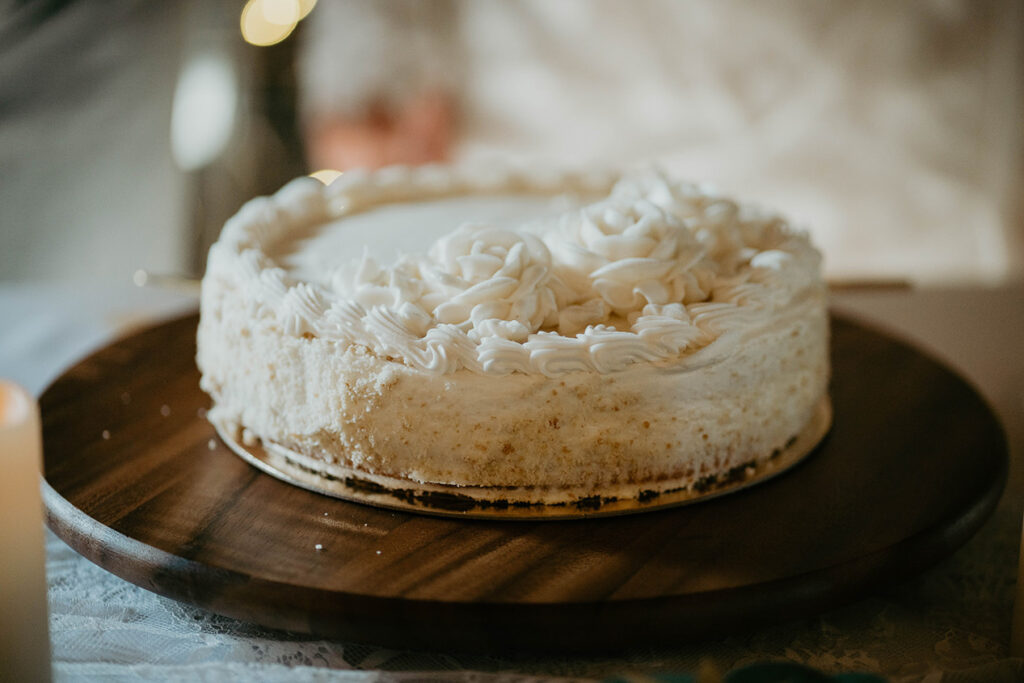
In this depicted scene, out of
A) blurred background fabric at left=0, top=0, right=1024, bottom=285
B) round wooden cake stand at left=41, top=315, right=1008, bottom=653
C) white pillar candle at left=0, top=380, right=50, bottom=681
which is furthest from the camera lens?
blurred background fabric at left=0, top=0, right=1024, bottom=285

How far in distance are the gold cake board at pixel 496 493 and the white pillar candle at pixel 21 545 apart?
0.49 meters

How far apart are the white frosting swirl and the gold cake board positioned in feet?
0.71

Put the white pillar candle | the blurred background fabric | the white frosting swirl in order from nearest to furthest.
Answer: the white pillar candle, the white frosting swirl, the blurred background fabric

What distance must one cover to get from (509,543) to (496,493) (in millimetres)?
133

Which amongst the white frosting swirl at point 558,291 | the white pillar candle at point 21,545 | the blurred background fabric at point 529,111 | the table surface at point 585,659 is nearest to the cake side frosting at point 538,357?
the white frosting swirl at point 558,291

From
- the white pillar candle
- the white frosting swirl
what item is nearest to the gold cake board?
the white frosting swirl

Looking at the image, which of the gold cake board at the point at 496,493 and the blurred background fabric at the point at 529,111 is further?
the blurred background fabric at the point at 529,111

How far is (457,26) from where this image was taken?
4.79 meters

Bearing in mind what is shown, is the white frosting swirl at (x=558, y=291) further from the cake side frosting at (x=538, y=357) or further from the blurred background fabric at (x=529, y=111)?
the blurred background fabric at (x=529, y=111)

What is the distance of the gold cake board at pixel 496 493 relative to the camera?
1.70m

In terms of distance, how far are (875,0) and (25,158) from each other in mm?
3615

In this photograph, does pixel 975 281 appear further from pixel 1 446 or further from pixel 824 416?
pixel 1 446

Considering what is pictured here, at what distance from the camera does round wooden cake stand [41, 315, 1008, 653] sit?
1.46 m

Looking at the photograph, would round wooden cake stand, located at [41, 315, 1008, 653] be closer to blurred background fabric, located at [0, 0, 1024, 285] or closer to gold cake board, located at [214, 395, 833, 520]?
gold cake board, located at [214, 395, 833, 520]
